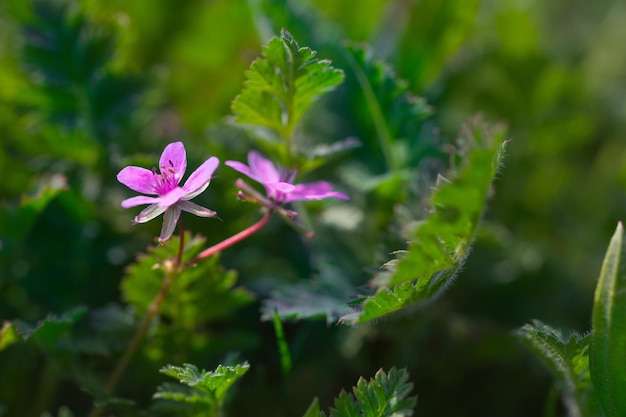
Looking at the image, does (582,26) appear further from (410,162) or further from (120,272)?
(120,272)

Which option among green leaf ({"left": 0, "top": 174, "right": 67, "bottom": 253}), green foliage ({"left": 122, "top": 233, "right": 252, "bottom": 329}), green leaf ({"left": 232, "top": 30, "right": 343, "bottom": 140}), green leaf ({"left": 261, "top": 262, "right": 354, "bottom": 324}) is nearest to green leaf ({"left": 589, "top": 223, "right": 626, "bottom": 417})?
green leaf ({"left": 261, "top": 262, "right": 354, "bottom": 324})

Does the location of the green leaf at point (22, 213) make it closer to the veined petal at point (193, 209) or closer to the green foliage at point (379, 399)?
the veined petal at point (193, 209)

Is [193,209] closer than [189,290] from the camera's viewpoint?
Yes

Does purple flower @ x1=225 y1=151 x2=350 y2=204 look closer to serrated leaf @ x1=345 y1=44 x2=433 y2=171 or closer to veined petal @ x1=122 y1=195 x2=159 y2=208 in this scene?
veined petal @ x1=122 y1=195 x2=159 y2=208

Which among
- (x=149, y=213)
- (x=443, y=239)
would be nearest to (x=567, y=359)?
(x=443, y=239)

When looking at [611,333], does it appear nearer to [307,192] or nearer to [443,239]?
[443,239]

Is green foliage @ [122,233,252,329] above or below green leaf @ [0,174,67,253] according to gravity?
below

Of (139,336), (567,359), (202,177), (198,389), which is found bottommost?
(567,359)
